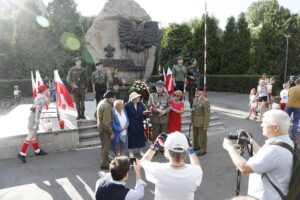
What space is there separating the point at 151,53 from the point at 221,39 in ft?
51.4

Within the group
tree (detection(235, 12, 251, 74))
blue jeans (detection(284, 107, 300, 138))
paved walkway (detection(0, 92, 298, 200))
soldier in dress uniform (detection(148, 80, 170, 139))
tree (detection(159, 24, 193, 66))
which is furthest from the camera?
tree (detection(159, 24, 193, 66))

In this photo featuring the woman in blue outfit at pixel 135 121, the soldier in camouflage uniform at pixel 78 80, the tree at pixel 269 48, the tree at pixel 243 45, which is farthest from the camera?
the tree at pixel 243 45

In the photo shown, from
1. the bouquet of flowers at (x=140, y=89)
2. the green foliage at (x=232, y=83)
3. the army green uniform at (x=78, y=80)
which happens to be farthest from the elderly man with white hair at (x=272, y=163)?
the green foliage at (x=232, y=83)

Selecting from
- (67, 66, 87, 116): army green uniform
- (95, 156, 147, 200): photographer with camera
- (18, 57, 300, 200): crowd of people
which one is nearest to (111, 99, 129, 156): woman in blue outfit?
(18, 57, 300, 200): crowd of people

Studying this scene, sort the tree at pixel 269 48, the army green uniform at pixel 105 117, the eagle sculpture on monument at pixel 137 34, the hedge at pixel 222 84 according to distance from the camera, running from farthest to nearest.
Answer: the tree at pixel 269 48 → the hedge at pixel 222 84 → the eagle sculpture on monument at pixel 137 34 → the army green uniform at pixel 105 117

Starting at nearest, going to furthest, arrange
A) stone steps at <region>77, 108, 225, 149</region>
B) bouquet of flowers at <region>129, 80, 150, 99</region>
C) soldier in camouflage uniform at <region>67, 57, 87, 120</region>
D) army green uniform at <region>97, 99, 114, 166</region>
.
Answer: army green uniform at <region>97, 99, 114, 166</region>, stone steps at <region>77, 108, 225, 149</region>, soldier in camouflage uniform at <region>67, 57, 87, 120</region>, bouquet of flowers at <region>129, 80, 150, 99</region>

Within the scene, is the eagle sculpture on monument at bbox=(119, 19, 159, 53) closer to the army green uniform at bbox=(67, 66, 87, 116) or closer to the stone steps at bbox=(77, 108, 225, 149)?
the army green uniform at bbox=(67, 66, 87, 116)

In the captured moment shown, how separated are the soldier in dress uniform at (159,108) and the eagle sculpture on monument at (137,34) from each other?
603 centimetres

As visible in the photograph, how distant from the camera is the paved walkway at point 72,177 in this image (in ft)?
17.6

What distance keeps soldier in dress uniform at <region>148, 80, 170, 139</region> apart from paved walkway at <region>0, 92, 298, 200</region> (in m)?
0.85

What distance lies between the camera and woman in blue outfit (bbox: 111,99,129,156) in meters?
6.56

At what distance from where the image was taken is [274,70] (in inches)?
1021

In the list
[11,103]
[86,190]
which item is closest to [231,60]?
Result: [11,103]

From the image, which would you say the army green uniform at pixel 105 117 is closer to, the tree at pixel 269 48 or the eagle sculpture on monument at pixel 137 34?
the eagle sculpture on monument at pixel 137 34
